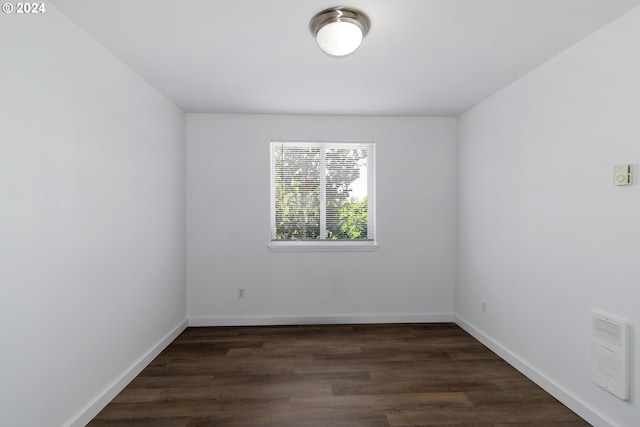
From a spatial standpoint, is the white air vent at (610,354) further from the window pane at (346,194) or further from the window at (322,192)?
the window pane at (346,194)

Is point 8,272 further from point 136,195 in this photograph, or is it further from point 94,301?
point 136,195

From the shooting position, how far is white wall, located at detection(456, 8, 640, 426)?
74.3 inches

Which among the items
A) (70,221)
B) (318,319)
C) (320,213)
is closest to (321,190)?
(320,213)

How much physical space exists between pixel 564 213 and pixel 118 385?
3.37 meters

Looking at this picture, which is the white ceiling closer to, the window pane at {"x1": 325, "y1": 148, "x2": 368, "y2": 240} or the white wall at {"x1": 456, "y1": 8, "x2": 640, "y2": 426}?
the white wall at {"x1": 456, "y1": 8, "x2": 640, "y2": 426}

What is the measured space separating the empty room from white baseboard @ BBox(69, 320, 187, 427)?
0.08 ft

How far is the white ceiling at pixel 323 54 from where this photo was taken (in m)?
1.80

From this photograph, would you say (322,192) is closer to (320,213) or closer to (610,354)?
(320,213)

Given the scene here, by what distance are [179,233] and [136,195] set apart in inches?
38.2

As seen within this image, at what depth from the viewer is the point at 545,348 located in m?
2.48

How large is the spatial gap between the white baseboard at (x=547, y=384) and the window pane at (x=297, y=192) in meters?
2.10

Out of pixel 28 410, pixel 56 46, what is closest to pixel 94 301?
pixel 28 410

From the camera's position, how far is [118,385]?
238 cm

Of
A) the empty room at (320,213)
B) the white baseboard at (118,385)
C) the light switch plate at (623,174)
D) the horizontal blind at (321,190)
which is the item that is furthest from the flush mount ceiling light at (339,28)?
the white baseboard at (118,385)
